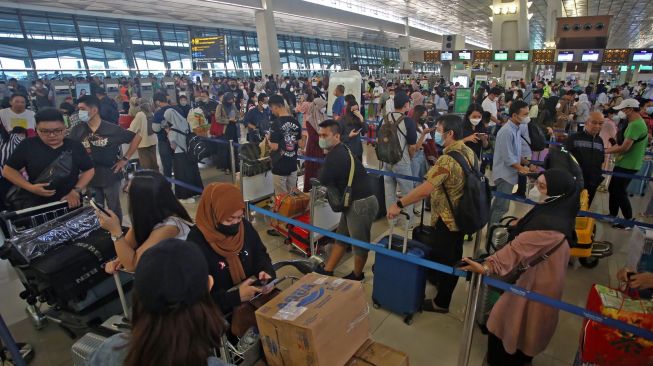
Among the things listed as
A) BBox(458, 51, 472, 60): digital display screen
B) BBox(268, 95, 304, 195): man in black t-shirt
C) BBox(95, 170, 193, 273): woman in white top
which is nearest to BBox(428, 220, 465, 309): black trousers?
BBox(95, 170, 193, 273): woman in white top

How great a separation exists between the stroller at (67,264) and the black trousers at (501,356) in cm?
300

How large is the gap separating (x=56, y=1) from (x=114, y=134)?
16.6m

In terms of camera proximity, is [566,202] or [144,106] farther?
[144,106]

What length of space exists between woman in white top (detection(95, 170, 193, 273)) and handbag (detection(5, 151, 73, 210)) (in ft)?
5.64

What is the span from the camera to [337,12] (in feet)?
76.3

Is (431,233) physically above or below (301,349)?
below

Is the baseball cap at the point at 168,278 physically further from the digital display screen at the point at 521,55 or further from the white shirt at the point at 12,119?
the digital display screen at the point at 521,55

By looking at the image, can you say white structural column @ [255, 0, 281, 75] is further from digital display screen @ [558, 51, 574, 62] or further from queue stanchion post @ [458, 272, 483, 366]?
queue stanchion post @ [458, 272, 483, 366]

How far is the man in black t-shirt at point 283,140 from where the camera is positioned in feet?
17.1

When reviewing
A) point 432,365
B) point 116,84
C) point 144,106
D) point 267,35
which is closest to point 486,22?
point 267,35

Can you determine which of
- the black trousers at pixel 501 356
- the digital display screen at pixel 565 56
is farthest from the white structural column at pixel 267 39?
the black trousers at pixel 501 356

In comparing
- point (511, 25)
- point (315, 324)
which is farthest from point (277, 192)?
point (511, 25)

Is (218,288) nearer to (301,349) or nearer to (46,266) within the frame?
(301,349)

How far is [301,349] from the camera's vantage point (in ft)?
5.71
